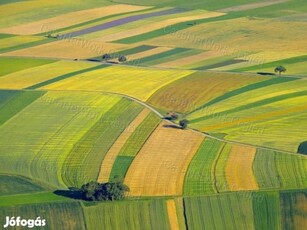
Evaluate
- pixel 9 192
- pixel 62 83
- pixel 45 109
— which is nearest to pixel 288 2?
pixel 62 83

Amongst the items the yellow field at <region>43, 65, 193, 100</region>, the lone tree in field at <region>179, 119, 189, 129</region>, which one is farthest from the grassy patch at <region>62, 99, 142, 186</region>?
the lone tree in field at <region>179, 119, 189, 129</region>

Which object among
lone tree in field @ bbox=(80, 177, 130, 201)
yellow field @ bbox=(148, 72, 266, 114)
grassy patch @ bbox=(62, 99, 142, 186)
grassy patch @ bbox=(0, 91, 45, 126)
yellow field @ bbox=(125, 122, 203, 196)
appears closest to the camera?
lone tree in field @ bbox=(80, 177, 130, 201)

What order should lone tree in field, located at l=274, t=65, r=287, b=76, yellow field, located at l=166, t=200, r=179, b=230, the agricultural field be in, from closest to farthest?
yellow field, located at l=166, t=200, r=179, b=230
the agricultural field
lone tree in field, located at l=274, t=65, r=287, b=76

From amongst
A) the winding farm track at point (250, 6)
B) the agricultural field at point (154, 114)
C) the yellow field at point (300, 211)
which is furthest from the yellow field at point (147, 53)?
the yellow field at point (300, 211)

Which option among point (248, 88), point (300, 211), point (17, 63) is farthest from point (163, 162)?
point (17, 63)

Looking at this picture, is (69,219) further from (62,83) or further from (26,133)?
(62,83)

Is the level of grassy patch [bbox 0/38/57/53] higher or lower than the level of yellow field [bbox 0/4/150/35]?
lower

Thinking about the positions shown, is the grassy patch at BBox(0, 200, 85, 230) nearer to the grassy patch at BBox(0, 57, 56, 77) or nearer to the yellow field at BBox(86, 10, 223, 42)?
the grassy patch at BBox(0, 57, 56, 77)
